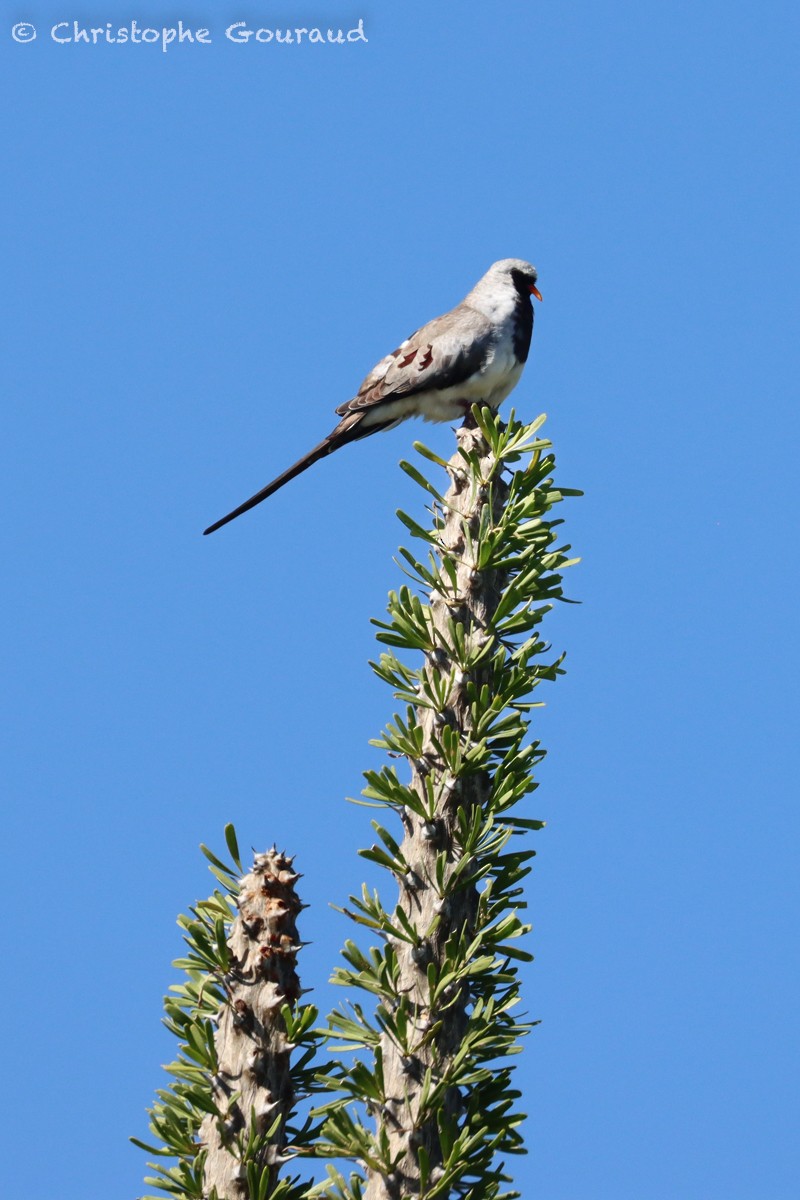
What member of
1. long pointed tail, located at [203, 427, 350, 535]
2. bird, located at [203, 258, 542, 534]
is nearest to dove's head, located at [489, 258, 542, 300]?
bird, located at [203, 258, 542, 534]

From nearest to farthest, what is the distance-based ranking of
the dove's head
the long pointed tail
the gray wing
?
the long pointed tail, the gray wing, the dove's head

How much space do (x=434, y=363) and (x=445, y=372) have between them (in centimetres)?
9

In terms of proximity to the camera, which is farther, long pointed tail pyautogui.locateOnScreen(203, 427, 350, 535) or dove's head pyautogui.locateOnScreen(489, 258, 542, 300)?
dove's head pyautogui.locateOnScreen(489, 258, 542, 300)

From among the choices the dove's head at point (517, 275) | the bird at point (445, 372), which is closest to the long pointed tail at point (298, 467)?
the bird at point (445, 372)

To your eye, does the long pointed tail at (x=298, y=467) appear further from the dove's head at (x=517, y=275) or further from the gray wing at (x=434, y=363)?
the dove's head at (x=517, y=275)

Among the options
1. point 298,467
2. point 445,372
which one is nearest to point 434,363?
point 445,372

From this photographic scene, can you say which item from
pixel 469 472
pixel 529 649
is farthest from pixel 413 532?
pixel 529 649

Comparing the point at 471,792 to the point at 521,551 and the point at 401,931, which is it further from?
the point at 521,551

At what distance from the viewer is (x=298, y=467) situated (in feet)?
23.4

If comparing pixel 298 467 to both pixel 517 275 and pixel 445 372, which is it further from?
pixel 517 275

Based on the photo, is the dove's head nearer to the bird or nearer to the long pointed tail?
the bird

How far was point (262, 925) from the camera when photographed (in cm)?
277

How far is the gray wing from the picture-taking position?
773 centimetres

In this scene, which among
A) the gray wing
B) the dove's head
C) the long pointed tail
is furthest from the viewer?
the dove's head
